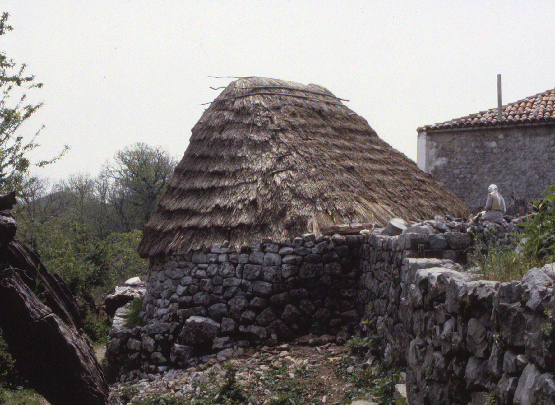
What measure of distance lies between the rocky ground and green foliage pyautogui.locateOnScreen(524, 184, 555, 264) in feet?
5.63

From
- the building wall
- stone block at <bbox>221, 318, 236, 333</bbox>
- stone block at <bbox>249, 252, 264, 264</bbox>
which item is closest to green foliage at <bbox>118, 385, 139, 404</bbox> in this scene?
stone block at <bbox>221, 318, 236, 333</bbox>

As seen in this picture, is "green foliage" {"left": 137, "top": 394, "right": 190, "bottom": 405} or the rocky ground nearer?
the rocky ground

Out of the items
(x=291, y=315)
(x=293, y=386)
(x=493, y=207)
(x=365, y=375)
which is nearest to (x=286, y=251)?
(x=291, y=315)

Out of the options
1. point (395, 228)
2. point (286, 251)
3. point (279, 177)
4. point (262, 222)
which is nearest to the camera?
point (395, 228)

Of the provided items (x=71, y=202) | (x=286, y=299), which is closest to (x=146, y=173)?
(x=71, y=202)

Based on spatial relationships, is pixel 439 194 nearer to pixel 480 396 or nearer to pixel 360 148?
pixel 360 148

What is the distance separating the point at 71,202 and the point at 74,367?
91.9ft

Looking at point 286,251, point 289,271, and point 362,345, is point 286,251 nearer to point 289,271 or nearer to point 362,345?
point 289,271

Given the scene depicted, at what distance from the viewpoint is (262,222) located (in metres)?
7.17

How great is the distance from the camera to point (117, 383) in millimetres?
7195

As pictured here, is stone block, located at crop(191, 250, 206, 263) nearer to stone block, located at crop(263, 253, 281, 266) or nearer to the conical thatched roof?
the conical thatched roof

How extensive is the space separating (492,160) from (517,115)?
1421 millimetres

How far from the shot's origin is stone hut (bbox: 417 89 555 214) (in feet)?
43.0

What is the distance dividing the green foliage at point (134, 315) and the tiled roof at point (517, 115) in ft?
32.0
